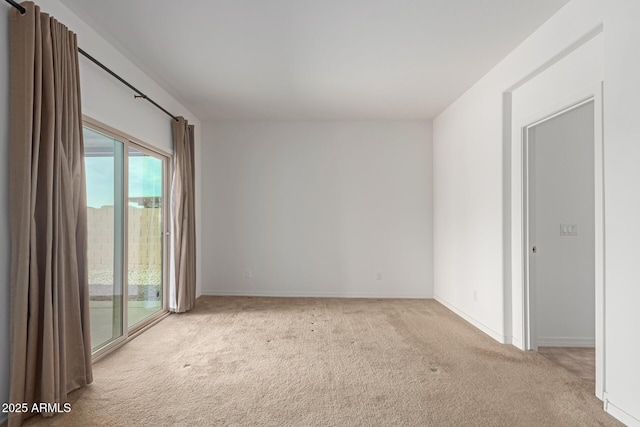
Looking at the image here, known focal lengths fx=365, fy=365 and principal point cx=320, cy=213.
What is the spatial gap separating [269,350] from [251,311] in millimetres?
1515

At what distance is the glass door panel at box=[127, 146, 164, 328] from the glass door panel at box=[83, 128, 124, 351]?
0.81 feet

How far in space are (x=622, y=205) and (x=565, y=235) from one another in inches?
63.0

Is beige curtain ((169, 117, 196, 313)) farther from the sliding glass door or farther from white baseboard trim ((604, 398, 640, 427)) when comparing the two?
white baseboard trim ((604, 398, 640, 427))

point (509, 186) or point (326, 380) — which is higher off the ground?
point (509, 186)

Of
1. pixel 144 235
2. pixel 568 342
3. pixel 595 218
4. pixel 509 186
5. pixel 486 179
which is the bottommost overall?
pixel 568 342

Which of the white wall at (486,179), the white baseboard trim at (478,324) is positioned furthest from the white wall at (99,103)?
the white baseboard trim at (478,324)

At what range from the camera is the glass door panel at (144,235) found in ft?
12.9

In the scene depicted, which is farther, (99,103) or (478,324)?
(478,324)

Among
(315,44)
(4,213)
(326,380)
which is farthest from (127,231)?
(315,44)

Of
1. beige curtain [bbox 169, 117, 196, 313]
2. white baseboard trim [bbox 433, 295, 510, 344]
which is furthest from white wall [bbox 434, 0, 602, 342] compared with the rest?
beige curtain [bbox 169, 117, 196, 313]

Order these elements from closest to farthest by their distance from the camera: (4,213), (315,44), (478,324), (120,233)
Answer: (4,213) → (315,44) → (120,233) → (478,324)

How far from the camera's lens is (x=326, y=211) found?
5855mm

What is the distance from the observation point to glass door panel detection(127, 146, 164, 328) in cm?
392

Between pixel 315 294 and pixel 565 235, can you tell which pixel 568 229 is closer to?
pixel 565 235
